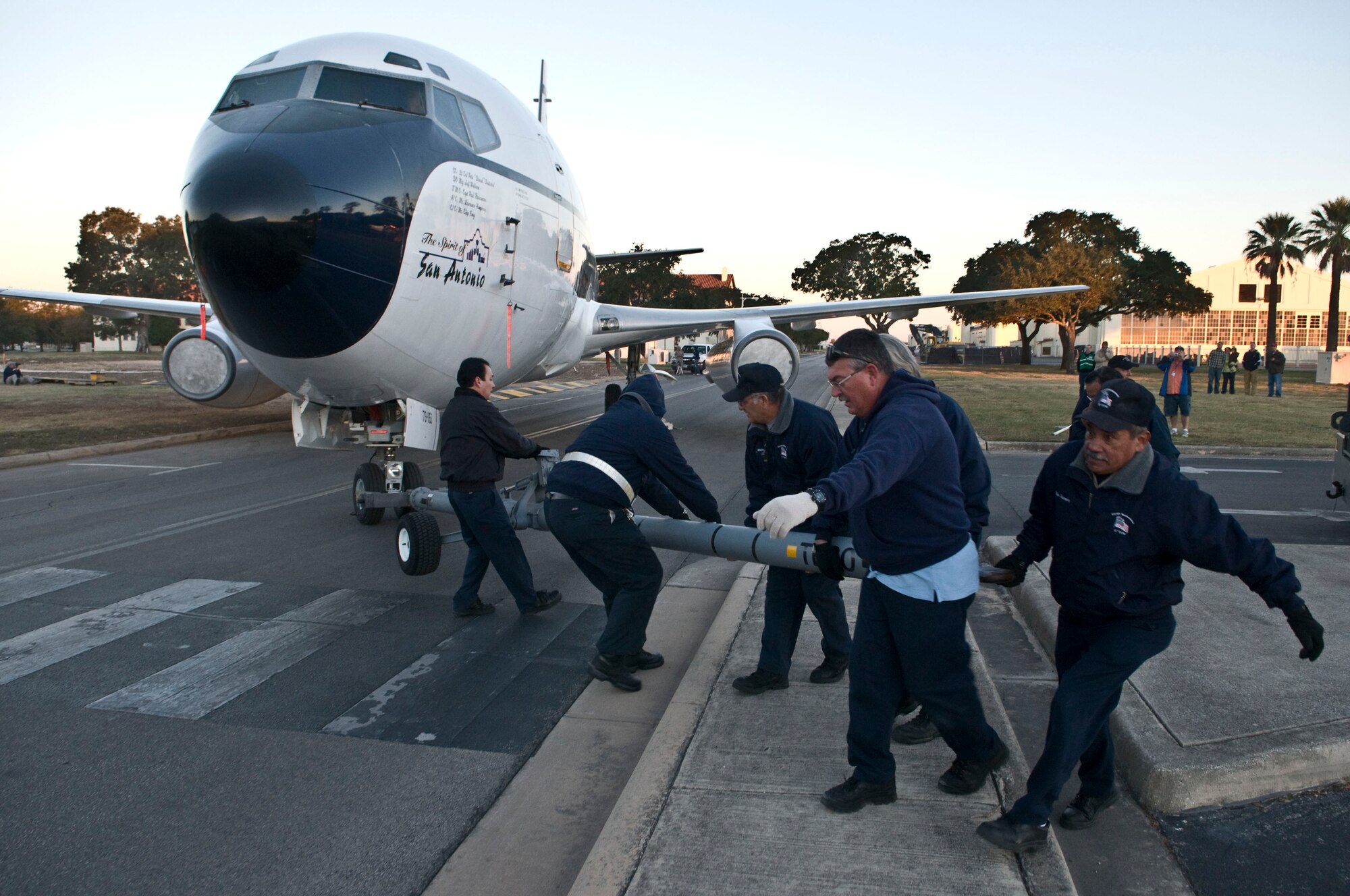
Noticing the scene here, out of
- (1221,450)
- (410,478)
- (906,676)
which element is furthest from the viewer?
(1221,450)

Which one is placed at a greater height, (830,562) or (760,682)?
(830,562)

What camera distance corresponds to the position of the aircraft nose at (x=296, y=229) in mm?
6918

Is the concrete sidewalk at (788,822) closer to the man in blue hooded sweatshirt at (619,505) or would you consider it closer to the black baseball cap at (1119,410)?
the man in blue hooded sweatshirt at (619,505)

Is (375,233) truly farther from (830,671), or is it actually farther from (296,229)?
(830,671)

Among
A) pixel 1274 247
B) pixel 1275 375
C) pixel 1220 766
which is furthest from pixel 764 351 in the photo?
pixel 1274 247

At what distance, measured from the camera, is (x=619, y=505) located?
4.82 metres

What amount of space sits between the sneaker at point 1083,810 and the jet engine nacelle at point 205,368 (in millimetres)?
12164

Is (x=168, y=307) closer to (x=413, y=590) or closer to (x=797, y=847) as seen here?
(x=413, y=590)

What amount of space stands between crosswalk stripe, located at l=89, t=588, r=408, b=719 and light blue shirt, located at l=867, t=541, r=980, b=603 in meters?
3.53

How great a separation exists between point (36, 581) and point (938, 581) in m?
6.93

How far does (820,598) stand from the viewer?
4.73 metres

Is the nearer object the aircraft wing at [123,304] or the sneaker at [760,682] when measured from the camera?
the sneaker at [760,682]

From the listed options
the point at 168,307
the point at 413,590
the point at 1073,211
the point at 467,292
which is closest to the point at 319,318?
the point at 467,292

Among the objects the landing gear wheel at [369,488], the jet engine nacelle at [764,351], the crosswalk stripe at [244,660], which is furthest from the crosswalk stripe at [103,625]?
the jet engine nacelle at [764,351]
